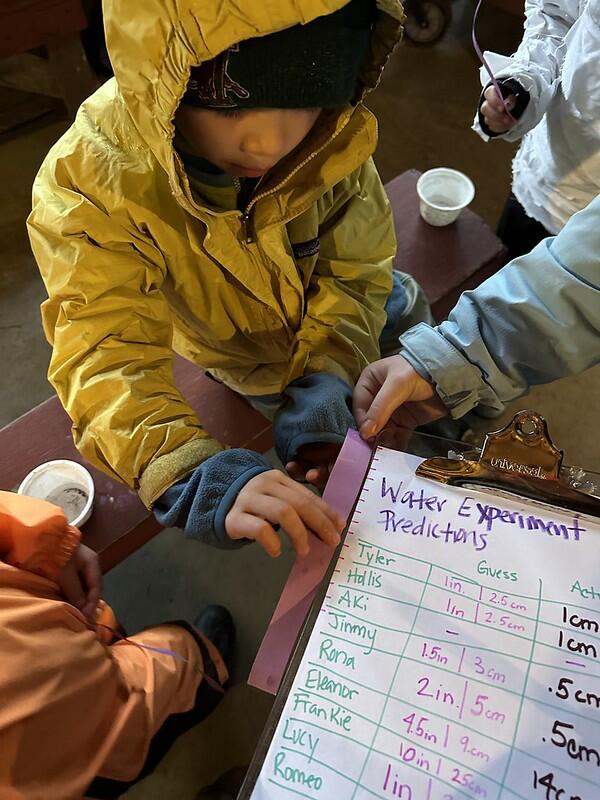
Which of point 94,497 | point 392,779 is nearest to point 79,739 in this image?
point 94,497

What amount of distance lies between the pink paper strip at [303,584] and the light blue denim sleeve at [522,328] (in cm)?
12

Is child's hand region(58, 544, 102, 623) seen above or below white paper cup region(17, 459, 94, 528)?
below

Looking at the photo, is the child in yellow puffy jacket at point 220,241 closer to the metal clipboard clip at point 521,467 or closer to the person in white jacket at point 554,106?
the metal clipboard clip at point 521,467

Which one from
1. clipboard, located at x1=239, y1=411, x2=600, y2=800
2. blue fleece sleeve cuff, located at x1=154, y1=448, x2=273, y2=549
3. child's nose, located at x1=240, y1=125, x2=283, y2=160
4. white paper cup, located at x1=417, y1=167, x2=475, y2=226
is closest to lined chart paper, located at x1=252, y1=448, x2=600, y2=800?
clipboard, located at x1=239, y1=411, x2=600, y2=800

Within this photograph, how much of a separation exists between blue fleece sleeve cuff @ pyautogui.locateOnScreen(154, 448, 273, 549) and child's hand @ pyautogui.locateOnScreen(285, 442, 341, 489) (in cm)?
9

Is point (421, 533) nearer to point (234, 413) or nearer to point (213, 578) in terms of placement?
point (234, 413)

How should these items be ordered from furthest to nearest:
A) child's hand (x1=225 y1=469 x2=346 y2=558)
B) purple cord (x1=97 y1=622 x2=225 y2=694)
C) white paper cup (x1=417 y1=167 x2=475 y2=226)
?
white paper cup (x1=417 y1=167 x2=475 y2=226) < purple cord (x1=97 y1=622 x2=225 y2=694) < child's hand (x1=225 y1=469 x2=346 y2=558)

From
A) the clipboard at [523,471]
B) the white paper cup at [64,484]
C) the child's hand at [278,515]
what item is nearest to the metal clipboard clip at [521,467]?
the clipboard at [523,471]

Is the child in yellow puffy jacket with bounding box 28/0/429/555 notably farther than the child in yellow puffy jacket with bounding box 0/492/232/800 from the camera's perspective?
No

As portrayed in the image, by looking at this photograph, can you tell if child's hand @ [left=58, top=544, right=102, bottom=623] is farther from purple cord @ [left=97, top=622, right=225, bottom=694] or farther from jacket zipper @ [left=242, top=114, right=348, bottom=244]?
jacket zipper @ [left=242, top=114, right=348, bottom=244]

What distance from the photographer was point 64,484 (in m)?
0.94

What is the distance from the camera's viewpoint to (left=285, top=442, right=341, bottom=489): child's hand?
0.71 metres

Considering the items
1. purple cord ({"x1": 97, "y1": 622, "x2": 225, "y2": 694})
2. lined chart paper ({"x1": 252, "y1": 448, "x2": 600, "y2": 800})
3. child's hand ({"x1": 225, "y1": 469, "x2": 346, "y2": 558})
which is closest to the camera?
lined chart paper ({"x1": 252, "y1": 448, "x2": 600, "y2": 800})

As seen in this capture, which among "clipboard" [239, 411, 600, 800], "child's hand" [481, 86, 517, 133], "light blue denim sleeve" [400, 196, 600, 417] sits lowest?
"clipboard" [239, 411, 600, 800]
